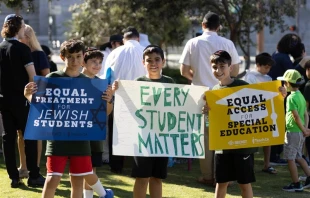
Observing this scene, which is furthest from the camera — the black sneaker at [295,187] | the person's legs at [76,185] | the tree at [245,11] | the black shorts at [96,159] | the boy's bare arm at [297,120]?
the tree at [245,11]

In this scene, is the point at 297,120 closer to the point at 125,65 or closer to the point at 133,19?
the point at 125,65

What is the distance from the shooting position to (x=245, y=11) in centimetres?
1745

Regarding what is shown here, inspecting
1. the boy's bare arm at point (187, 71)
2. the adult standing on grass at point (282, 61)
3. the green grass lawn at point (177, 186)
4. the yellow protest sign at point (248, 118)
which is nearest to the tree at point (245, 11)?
the adult standing on grass at point (282, 61)

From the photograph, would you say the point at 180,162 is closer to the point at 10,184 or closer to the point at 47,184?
the point at 10,184

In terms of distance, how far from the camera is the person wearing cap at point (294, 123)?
8.13 meters

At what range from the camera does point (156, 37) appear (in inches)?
934

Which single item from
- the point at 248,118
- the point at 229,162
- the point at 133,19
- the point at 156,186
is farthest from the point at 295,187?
the point at 133,19

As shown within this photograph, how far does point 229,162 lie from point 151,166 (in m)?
0.74

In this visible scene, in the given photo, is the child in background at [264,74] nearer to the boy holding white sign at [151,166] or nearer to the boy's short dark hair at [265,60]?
the boy's short dark hair at [265,60]

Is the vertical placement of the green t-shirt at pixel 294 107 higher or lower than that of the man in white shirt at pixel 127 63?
lower

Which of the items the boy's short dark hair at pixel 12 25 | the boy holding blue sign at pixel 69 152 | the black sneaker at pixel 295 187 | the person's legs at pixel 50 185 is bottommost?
the black sneaker at pixel 295 187

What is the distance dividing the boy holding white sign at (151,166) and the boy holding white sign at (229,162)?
48 cm

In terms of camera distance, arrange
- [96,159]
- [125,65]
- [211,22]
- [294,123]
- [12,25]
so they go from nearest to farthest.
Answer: [96,159] → [12,25] → [294,123] → [211,22] → [125,65]

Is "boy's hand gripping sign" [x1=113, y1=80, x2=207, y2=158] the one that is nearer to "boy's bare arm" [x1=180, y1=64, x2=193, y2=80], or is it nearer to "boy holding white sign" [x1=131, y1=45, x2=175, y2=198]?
"boy holding white sign" [x1=131, y1=45, x2=175, y2=198]
